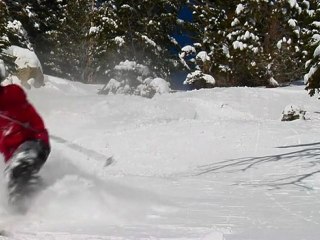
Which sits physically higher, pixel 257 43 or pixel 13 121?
pixel 13 121

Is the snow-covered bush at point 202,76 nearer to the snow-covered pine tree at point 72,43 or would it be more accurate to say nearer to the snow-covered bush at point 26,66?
the snow-covered bush at point 26,66

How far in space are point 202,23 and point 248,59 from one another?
748 centimetres

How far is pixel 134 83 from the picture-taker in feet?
79.8

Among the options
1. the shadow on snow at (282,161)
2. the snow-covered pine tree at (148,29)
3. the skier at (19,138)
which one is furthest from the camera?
the snow-covered pine tree at (148,29)

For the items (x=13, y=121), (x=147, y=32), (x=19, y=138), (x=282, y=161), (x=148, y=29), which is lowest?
(x=147, y=32)

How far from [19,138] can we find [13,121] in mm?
171

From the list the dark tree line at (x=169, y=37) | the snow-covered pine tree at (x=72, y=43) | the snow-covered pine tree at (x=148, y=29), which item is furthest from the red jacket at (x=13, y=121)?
the snow-covered pine tree at (x=72, y=43)

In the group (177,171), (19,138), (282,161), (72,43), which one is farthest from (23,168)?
(72,43)

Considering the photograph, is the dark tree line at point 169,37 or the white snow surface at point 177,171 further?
the dark tree line at point 169,37

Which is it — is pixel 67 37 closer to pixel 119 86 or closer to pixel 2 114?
pixel 119 86

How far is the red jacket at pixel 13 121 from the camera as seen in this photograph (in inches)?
193

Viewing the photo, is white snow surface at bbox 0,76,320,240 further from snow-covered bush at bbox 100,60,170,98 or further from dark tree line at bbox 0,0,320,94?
dark tree line at bbox 0,0,320,94

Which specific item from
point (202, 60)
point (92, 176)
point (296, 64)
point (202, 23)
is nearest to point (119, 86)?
point (202, 60)

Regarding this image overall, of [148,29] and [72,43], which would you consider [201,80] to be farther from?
[72,43]
